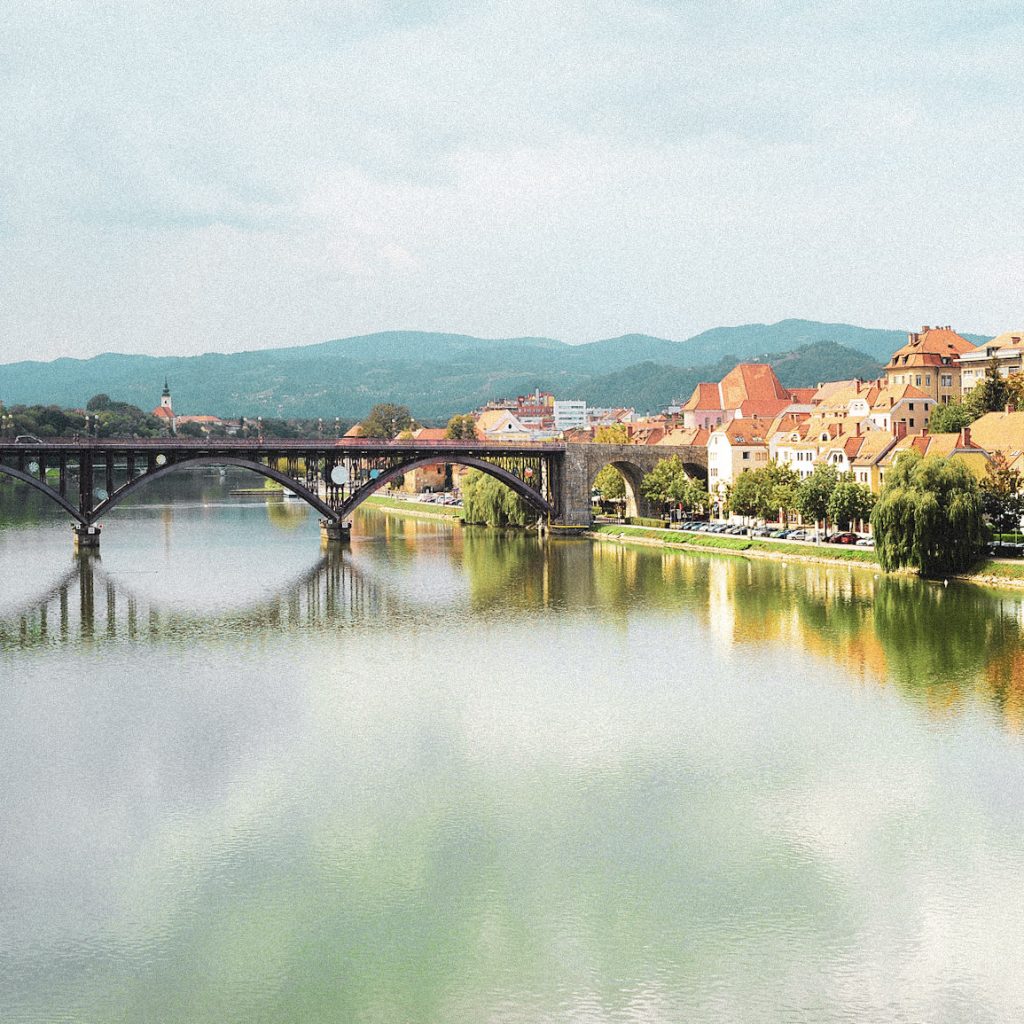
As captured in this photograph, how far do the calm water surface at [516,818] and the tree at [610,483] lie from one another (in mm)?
39160

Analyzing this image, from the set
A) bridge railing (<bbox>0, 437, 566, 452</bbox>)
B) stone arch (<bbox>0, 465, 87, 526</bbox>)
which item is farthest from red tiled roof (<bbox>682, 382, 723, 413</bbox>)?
stone arch (<bbox>0, 465, 87, 526</bbox>)

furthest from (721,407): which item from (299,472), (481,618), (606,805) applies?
(606,805)

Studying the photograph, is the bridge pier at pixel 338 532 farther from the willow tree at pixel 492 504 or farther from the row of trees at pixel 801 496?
the row of trees at pixel 801 496

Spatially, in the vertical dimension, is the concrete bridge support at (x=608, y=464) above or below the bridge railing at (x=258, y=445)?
below

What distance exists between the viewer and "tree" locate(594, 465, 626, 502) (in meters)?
78.8

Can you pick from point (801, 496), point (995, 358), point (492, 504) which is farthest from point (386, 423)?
point (801, 496)

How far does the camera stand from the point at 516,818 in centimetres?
1997

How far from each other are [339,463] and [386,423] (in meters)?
90.1

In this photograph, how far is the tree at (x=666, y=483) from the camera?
232ft

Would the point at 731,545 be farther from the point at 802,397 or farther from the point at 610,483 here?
the point at 802,397

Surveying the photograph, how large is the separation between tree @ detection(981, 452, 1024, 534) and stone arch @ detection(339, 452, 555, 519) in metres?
28.0

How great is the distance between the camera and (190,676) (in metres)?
31.1

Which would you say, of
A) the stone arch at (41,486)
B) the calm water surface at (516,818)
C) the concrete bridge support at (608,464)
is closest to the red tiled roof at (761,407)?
the concrete bridge support at (608,464)

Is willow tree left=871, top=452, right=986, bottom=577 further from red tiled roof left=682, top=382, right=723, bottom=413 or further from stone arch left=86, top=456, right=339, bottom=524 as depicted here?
red tiled roof left=682, top=382, right=723, bottom=413
